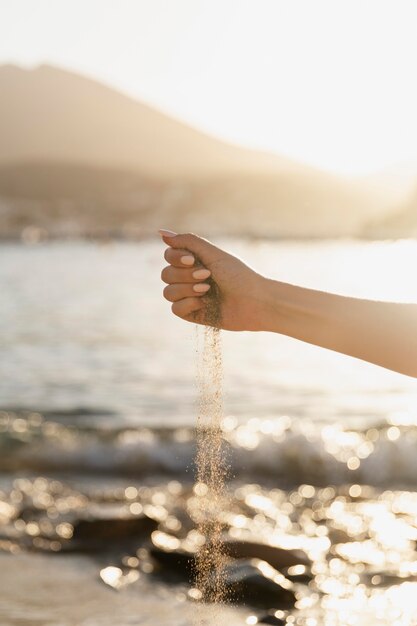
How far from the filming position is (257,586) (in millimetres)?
5703

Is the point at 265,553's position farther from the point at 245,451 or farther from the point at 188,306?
the point at 245,451

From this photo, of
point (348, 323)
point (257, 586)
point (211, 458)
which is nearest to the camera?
point (348, 323)

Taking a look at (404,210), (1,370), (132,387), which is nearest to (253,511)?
(132,387)

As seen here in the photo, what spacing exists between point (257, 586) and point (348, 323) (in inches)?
109

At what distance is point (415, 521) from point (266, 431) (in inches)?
198

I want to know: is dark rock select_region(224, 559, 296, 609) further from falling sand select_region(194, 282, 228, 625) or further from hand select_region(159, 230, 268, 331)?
hand select_region(159, 230, 268, 331)

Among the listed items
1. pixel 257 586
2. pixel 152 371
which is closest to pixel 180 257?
pixel 257 586

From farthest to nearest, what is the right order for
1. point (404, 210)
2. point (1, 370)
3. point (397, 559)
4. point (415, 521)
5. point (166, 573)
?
1. point (404, 210)
2. point (1, 370)
3. point (415, 521)
4. point (397, 559)
5. point (166, 573)

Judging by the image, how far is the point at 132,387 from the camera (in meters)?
18.0

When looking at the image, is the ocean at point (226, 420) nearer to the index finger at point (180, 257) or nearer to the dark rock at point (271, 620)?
the dark rock at point (271, 620)

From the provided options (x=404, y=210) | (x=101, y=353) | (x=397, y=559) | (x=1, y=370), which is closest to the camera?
(x=397, y=559)

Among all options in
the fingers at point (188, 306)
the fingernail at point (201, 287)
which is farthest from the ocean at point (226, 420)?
the fingernail at point (201, 287)

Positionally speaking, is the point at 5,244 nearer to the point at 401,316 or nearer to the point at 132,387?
the point at 132,387

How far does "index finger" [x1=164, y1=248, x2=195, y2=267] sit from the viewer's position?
11.5 feet
